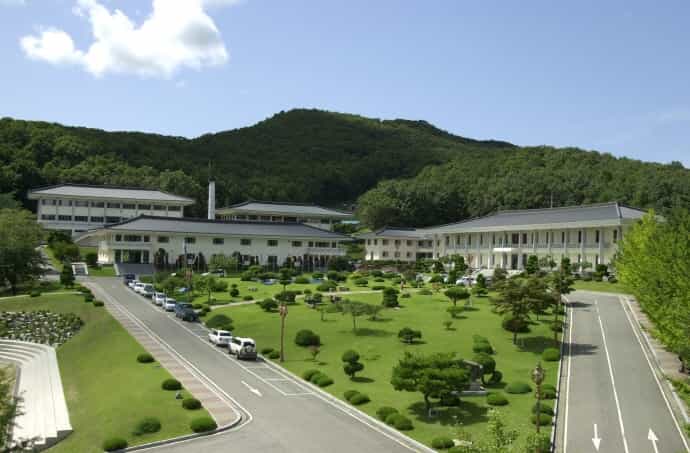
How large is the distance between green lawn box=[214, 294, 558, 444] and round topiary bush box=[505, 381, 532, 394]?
19.5 inches

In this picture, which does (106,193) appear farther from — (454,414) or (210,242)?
(454,414)

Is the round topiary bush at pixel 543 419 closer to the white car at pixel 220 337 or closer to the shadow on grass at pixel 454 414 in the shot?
the shadow on grass at pixel 454 414

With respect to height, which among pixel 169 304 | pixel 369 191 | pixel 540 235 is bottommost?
pixel 169 304

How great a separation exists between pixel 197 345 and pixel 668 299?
31.7 m

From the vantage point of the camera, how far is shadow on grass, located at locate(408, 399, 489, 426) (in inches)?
1296

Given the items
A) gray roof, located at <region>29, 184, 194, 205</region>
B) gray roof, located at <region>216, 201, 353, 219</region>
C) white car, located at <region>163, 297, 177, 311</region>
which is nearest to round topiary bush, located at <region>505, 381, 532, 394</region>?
white car, located at <region>163, 297, 177, 311</region>

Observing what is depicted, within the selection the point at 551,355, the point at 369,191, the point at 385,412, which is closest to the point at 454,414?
the point at 385,412

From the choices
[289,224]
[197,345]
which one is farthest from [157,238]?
[197,345]

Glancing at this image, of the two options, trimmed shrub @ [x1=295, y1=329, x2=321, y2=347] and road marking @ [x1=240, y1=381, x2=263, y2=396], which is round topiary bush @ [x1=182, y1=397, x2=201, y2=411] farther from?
trimmed shrub @ [x1=295, y1=329, x2=321, y2=347]

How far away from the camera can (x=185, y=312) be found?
59.4m

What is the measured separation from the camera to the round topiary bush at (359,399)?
1396 inches

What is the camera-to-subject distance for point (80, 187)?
388ft

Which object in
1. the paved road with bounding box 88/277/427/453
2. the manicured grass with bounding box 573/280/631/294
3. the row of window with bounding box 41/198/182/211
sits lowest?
the paved road with bounding box 88/277/427/453

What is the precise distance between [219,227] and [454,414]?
6737cm
